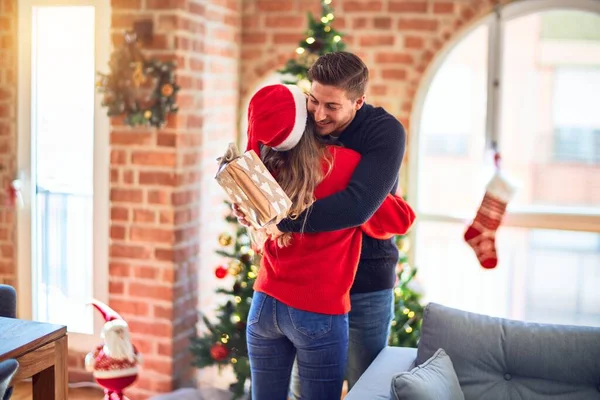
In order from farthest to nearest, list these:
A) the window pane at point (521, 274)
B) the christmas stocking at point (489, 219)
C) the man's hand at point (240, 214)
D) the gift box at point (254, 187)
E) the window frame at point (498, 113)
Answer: the window pane at point (521, 274), the window frame at point (498, 113), the christmas stocking at point (489, 219), the man's hand at point (240, 214), the gift box at point (254, 187)

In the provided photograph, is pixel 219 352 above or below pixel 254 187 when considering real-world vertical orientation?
below

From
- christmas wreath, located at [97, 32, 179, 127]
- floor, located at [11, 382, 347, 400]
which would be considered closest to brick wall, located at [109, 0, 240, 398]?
christmas wreath, located at [97, 32, 179, 127]

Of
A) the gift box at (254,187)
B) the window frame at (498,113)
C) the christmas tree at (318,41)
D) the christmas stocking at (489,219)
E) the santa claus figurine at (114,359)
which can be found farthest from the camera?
the window frame at (498,113)

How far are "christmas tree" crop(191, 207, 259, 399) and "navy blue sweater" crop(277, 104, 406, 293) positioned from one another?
134cm

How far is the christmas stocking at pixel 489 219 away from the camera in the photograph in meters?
3.44

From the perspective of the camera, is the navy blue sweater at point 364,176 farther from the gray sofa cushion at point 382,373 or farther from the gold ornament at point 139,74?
the gold ornament at point 139,74

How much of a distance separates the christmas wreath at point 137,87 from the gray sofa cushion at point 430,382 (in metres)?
1.79

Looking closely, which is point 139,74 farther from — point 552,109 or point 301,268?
point 552,109

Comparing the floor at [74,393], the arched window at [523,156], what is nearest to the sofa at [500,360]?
the arched window at [523,156]

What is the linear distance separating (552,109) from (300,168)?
2411 mm

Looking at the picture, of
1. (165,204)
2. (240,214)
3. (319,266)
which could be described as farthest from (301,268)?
(165,204)

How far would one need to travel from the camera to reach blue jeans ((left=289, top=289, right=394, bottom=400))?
2244 millimetres

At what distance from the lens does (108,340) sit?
271 cm

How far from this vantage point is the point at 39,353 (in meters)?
2.24
